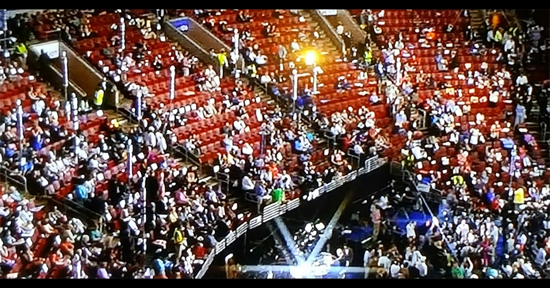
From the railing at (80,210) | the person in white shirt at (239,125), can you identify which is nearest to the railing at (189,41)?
the person in white shirt at (239,125)

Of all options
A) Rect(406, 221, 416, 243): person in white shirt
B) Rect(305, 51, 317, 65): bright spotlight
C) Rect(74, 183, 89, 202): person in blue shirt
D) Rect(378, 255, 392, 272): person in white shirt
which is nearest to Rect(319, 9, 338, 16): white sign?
Rect(305, 51, 317, 65): bright spotlight

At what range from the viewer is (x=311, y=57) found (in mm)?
5676

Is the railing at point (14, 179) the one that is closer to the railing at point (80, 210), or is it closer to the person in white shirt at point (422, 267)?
→ the railing at point (80, 210)

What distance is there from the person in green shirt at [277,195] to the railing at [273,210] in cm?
2

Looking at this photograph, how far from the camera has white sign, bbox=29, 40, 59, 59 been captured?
545 cm

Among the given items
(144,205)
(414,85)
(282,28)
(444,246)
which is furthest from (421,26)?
(144,205)

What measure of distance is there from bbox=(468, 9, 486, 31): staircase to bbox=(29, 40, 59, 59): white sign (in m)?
1.90

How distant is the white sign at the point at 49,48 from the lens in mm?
5449

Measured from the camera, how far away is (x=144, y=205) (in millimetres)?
5531

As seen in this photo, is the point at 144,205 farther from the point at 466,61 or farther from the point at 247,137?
the point at 466,61

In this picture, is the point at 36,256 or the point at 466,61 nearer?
the point at 36,256

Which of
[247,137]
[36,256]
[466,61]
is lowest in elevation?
[36,256]

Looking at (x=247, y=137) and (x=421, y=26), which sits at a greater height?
(x=421, y=26)

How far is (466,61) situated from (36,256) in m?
2.19
